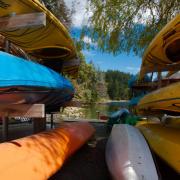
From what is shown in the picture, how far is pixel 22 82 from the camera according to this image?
148 inches

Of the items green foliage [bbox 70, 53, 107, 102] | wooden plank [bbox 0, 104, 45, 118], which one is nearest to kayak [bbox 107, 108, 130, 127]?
wooden plank [bbox 0, 104, 45, 118]

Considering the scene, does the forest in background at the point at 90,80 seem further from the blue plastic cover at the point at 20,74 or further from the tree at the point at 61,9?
the blue plastic cover at the point at 20,74

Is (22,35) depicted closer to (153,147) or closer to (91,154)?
(91,154)

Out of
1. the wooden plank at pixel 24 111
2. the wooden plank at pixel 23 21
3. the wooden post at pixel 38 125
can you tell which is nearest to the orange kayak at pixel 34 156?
the wooden plank at pixel 24 111

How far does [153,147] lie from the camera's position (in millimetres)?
4129

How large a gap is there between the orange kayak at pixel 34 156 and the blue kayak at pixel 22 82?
0.59 meters

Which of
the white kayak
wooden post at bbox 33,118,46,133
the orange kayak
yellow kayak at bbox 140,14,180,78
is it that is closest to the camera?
the orange kayak

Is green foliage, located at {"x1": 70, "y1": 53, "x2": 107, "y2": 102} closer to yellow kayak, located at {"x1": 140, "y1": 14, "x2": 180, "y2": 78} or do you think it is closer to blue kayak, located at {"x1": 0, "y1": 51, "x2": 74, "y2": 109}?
yellow kayak, located at {"x1": 140, "y1": 14, "x2": 180, "y2": 78}

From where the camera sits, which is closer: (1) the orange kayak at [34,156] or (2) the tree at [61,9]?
(1) the orange kayak at [34,156]

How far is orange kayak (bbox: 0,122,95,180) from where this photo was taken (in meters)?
2.50

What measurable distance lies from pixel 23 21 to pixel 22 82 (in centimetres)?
76

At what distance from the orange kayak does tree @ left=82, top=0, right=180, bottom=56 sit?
5.23 m

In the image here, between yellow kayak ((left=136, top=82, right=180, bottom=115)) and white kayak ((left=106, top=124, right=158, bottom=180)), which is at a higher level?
yellow kayak ((left=136, top=82, right=180, bottom=115))

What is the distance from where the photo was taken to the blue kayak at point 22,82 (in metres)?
3.60
